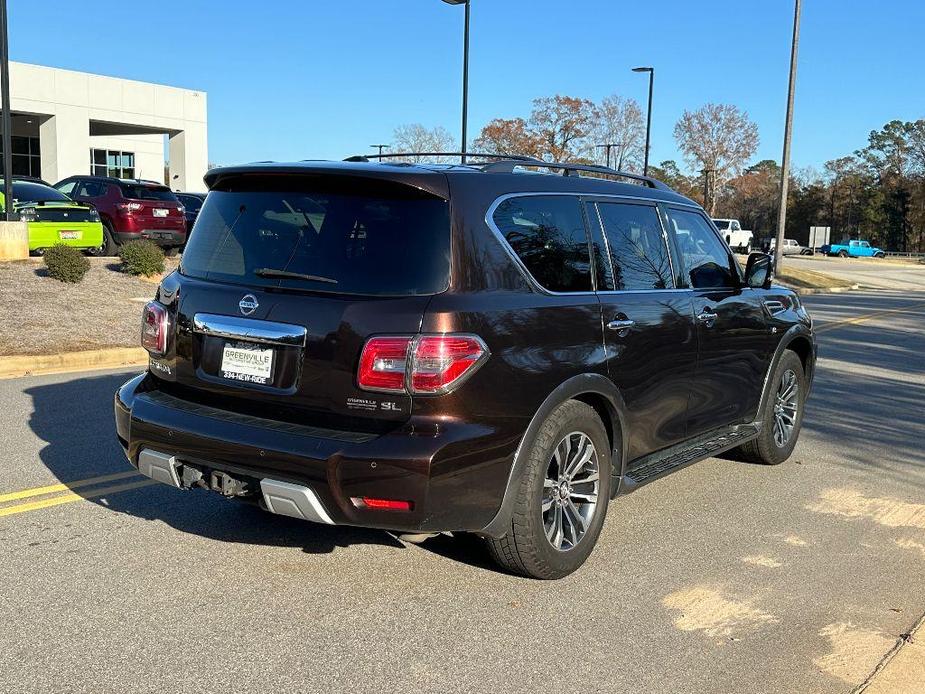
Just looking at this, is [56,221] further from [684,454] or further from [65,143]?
[65,143]

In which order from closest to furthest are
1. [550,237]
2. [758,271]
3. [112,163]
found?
1. [550,237]
2. [758,271]
3. [112,163]

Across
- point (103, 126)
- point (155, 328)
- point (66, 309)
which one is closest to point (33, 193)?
point (66, 309)

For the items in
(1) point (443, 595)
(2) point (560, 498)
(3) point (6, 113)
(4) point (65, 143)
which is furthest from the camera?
(4) point (65, 143)

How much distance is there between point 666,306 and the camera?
496cm

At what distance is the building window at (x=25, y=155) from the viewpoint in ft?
157

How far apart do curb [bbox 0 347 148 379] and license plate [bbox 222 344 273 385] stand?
656 centimetres

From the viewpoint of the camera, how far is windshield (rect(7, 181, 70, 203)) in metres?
17.0

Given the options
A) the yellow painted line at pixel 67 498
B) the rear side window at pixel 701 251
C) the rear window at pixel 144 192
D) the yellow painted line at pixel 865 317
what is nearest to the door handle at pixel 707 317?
the rear side window at pixel 701 251

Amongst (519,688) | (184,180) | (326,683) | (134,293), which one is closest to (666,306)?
(519,688)

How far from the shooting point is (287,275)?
13.2 ft

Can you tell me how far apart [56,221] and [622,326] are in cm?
1525

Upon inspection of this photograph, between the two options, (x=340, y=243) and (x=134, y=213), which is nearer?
(x=340, y=243)

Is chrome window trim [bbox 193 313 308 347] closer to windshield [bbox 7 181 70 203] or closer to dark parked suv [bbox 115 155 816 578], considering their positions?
dark parked suv [bbox 115 155 816 578]

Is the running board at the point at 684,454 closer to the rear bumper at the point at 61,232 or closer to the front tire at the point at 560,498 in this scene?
the front tire at the point at 560,498
